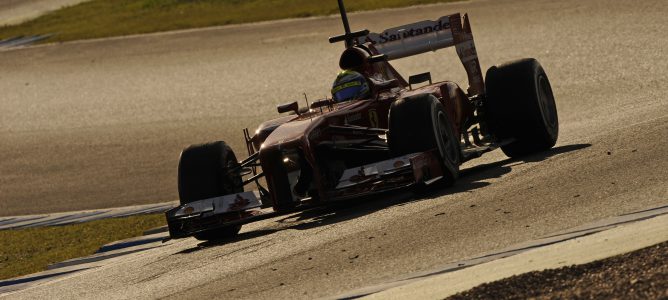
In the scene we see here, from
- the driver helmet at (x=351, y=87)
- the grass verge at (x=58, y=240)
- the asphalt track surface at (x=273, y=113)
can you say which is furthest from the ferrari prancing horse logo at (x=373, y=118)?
the grass verge at (x=58, y=240)

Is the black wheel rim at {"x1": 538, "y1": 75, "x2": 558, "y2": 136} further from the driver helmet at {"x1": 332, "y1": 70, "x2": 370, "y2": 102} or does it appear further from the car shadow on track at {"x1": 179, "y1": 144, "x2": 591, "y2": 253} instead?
the driver helmet at {"x1": 332, "y1": 70, "x2": 370, "y2": 102}

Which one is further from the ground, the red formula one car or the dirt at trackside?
the red formula one car

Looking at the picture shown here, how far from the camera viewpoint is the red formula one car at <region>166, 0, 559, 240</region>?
11.0m

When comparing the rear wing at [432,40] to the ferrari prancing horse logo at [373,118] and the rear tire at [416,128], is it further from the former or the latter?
the rear tire at [416,128]

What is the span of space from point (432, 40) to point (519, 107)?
1791 millimetres

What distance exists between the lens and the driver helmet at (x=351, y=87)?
12.5 m

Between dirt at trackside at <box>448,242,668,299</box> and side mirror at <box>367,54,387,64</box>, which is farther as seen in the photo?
side mirror at <box>367,54,387,64</box>

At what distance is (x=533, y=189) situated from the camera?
33.6ft

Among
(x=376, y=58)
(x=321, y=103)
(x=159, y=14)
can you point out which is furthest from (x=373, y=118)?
(x=159, y=14)

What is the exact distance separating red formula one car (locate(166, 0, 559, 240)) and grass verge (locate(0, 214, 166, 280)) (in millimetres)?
2124

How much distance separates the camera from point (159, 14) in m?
36.4

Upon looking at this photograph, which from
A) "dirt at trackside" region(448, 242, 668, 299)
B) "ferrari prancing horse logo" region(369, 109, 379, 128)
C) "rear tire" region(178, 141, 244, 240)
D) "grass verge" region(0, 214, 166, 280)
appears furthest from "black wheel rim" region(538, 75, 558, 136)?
"dirt at trackside" region(448, 242, 668, 299)

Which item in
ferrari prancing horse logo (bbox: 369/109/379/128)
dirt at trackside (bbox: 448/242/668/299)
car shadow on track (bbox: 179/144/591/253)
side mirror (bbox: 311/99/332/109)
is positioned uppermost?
side mirror (bbox: 311/99/332/109)

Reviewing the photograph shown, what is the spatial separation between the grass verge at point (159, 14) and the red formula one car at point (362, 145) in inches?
651
